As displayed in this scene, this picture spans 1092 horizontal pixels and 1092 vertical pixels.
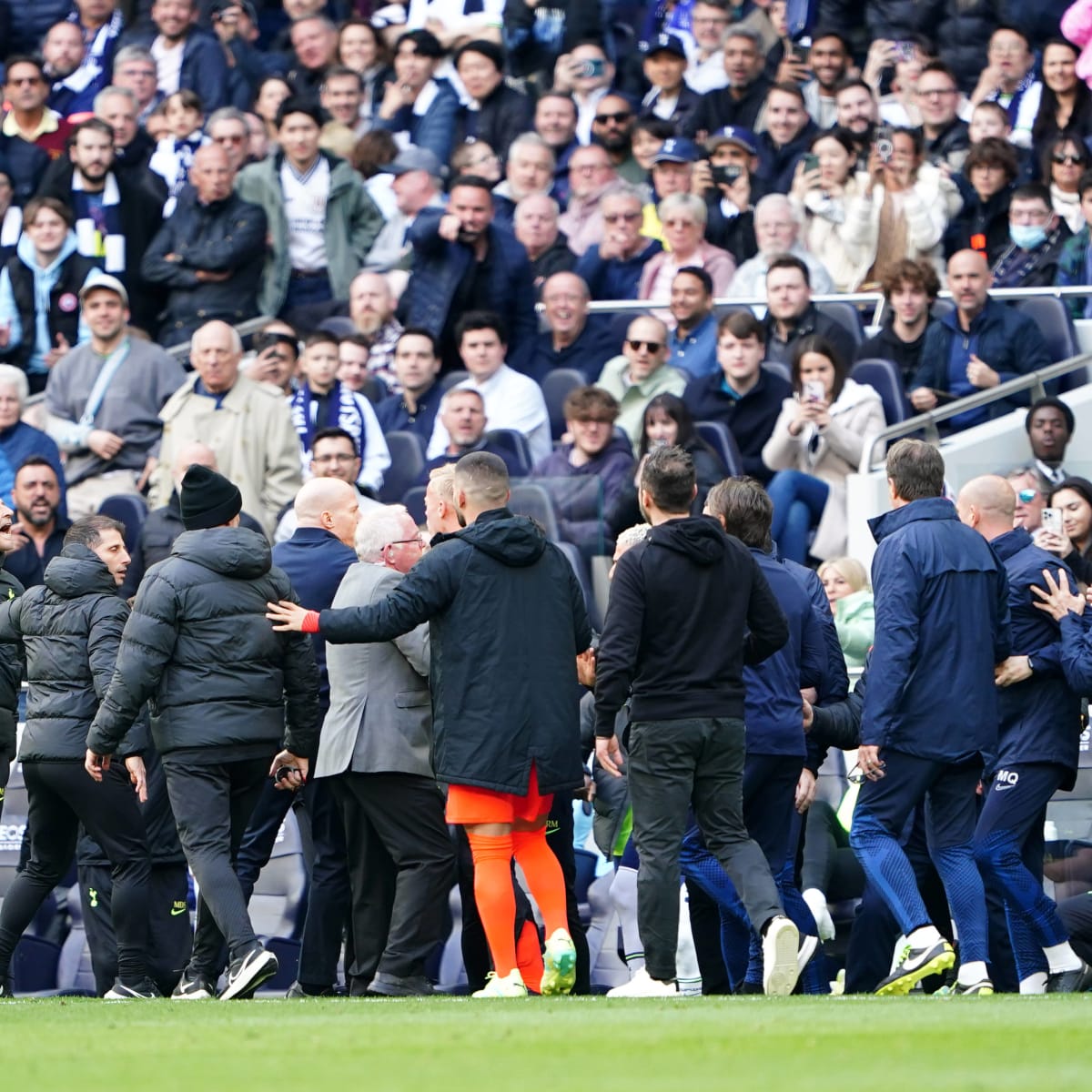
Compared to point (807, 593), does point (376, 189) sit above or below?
above

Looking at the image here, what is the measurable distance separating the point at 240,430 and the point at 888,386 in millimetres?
3801

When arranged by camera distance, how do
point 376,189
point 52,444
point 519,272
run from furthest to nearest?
point 376,189, point 519,272, point 52,444

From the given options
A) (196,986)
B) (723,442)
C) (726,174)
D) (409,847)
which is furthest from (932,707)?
(726,174)

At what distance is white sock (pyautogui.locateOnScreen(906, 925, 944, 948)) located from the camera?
8891 millimetres

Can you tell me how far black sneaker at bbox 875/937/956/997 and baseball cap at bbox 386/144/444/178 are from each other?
9609 mm

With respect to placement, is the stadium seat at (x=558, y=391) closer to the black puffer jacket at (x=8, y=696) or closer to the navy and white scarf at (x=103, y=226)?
the navy and white scarf at (x=103, y=226)

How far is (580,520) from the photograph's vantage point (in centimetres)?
1334

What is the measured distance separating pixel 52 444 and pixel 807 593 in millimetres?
6026

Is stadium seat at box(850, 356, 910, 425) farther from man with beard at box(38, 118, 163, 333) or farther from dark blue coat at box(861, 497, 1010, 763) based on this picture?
man with beard at box(38, 118, 163, 333)

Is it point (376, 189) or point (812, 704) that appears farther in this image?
point (376, 189)

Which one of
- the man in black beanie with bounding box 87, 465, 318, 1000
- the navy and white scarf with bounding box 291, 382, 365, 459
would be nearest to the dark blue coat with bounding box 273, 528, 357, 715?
the man in black beanie with bounding box 87, 465, 318, 1000

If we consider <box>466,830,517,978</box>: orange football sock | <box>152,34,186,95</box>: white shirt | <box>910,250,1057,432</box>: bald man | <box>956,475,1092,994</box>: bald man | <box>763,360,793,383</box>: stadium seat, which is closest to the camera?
<box>466,830,517,978</box>: orange football sock

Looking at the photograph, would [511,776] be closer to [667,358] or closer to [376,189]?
[667,358]

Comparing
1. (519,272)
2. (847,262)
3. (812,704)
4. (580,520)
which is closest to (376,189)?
(519,272)
